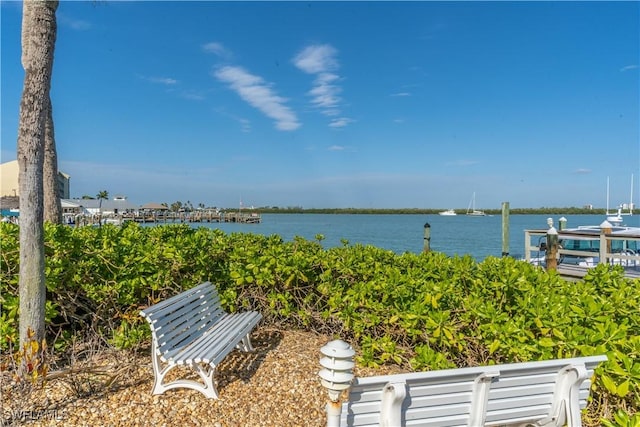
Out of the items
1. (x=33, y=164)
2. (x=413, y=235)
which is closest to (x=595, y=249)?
(x=33, y=164)

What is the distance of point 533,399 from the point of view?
2.36 meters

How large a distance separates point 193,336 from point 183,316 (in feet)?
0.69

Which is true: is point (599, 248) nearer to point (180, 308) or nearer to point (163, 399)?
point (180, 308)

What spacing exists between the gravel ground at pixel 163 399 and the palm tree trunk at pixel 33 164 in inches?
20.4

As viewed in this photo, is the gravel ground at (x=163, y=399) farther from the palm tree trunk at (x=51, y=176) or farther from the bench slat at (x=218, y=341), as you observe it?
the palm tree trunk at (x=51, y=176)

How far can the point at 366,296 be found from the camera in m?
3.95

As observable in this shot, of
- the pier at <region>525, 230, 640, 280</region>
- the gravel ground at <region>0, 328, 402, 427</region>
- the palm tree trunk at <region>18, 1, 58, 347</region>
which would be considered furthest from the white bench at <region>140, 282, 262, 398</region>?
the pier at <region>525, 230, 640, 280</region>

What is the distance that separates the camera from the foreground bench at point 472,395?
2.04 metres

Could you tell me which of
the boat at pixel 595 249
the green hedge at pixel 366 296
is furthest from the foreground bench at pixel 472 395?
the boat at pixel 595 249

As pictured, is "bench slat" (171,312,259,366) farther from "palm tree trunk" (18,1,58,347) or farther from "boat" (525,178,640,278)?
"boat" (525,178,640,278)

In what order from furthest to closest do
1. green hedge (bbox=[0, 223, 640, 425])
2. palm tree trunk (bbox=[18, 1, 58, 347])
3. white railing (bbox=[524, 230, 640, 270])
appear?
1. white railing (bbox=[524, 230, 640, 270])
2. palm tree trunk (bbox=[18, 1, 58, 347])
3. green hedge (bbox=[0, 223, 640, 425])

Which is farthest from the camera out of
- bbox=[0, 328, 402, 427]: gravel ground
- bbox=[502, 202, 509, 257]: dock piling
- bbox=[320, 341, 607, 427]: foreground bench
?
bbox=[502, 202, 509, 257]: dock piling

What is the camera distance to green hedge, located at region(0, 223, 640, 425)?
2818 mm

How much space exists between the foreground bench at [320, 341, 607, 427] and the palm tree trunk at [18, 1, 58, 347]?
2.53 m
